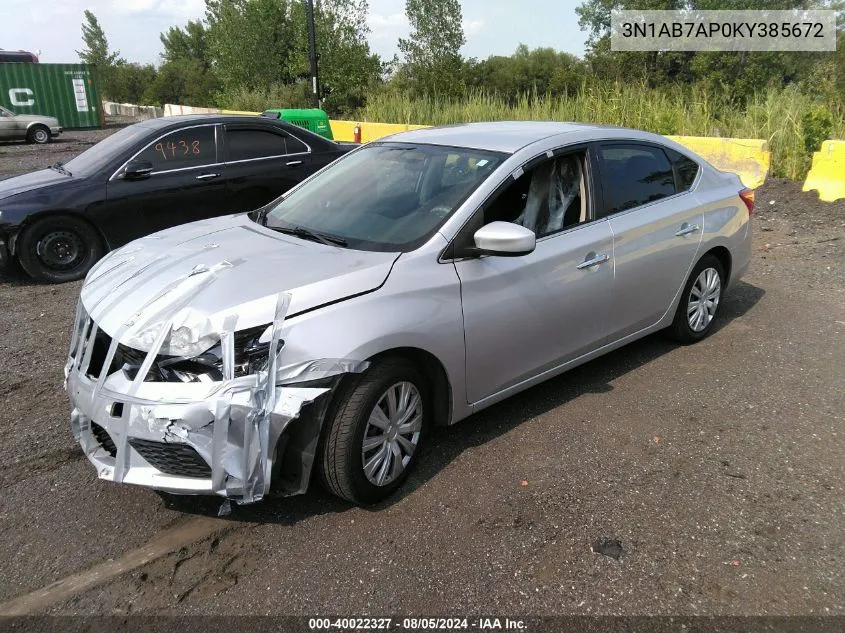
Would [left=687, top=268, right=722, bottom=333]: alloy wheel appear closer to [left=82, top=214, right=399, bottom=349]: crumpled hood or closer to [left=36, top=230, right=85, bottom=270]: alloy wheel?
[left=82, top=214, right=399, bottom=349]: crumpled hood

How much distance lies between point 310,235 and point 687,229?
106 inches

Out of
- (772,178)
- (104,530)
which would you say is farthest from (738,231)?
(772,178)

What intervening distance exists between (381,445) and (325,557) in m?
0.56

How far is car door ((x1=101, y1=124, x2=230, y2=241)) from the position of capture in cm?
696

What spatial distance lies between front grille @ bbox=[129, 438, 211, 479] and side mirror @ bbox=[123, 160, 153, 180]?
196 inches

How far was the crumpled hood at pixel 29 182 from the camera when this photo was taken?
666 centimetres

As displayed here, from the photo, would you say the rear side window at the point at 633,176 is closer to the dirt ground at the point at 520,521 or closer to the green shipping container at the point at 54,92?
the dirt ground at the point at 520,521

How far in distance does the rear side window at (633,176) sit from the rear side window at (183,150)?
4.84 m

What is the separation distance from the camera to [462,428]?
13.0 ft

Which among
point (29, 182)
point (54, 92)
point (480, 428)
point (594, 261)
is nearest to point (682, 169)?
point (594, 261)

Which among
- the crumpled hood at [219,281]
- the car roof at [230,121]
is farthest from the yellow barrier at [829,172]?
the crumpled hood at [219,281]

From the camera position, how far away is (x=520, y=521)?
309cm

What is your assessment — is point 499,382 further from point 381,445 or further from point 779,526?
point 779,526

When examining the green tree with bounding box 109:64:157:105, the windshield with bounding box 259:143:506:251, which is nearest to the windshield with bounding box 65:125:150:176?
the windshield with bounding box 259:143:506:251
